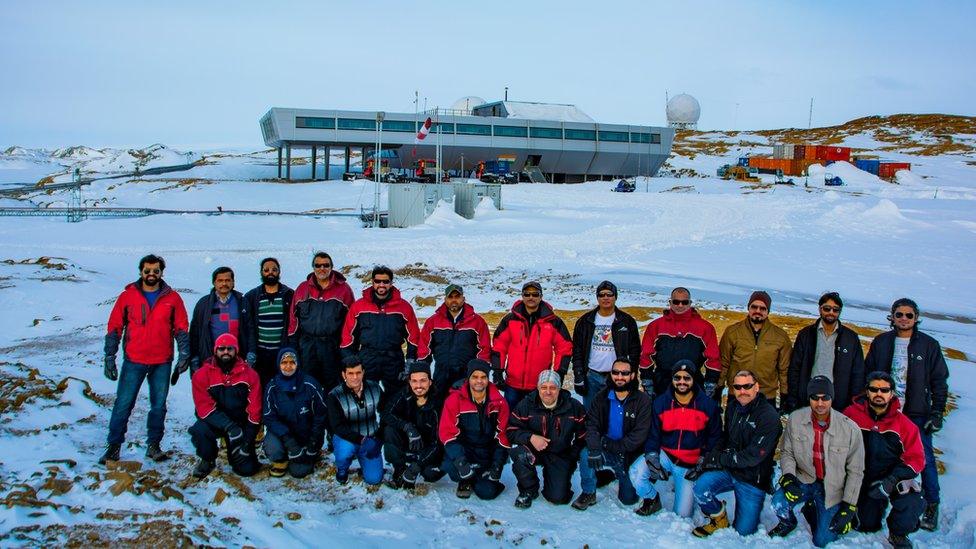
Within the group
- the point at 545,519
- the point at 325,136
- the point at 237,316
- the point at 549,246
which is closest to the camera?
the point at 545,519

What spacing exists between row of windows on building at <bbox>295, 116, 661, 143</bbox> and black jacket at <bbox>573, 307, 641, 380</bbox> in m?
40.5

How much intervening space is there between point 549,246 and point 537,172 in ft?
109

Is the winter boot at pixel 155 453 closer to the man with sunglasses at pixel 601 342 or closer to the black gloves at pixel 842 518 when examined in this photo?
the man with sunglasses at pixel 601 342

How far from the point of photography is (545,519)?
5.14 m

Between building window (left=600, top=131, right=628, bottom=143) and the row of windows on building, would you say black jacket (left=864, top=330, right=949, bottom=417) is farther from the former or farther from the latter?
building window (left=600, top=131, right=628, bottom=143)

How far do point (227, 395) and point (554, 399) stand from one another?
267cm

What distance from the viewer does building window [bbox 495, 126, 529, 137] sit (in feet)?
175

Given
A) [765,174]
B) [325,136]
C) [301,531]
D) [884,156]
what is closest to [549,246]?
[301,531]

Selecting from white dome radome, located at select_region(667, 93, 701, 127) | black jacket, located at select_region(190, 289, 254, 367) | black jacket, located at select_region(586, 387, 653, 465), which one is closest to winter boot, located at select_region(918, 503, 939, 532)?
black jacket, located at select_region(586, 387, 653, 465)

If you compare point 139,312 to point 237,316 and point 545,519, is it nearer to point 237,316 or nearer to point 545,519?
point 237,316

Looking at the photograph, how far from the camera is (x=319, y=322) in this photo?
643 centimetres

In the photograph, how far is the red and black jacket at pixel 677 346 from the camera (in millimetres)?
6062

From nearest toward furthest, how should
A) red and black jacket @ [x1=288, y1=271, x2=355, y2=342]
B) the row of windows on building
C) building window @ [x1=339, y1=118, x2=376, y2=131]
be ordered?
red and black jacket @ [x1=288, y1=271, x2=355, y2=342]
the row of windows on building
building window @ [x1=339, y1=118, x2=376, y2=131]

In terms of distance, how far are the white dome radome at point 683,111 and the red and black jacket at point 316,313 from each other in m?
90.5
